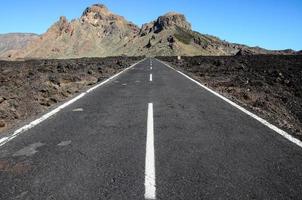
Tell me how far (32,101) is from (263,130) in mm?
7649

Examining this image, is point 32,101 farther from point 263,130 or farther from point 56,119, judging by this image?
point 263,130

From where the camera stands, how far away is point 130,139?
25.3 feet

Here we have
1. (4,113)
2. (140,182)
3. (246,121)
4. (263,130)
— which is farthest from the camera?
(4,113)

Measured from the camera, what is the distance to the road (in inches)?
203

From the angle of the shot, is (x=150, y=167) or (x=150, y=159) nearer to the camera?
(x=150, y=167)

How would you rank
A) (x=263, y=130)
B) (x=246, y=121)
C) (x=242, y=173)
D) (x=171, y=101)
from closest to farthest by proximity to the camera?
(x=242, y=173) < (x=263, y=130) < (x=246, y=121) < (x=171, y=101)

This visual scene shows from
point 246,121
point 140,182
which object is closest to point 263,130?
point 246,121

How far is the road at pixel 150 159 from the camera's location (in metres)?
5.16

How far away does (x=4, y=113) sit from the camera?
35.7 ft

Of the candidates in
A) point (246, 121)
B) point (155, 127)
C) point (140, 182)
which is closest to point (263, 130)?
point (246, 121)

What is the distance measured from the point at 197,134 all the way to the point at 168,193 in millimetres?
3218

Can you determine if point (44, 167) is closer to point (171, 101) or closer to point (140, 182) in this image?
point (140, 182)

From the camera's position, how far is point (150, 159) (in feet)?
21.0

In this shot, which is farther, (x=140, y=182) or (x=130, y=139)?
(x=130, y=139)
